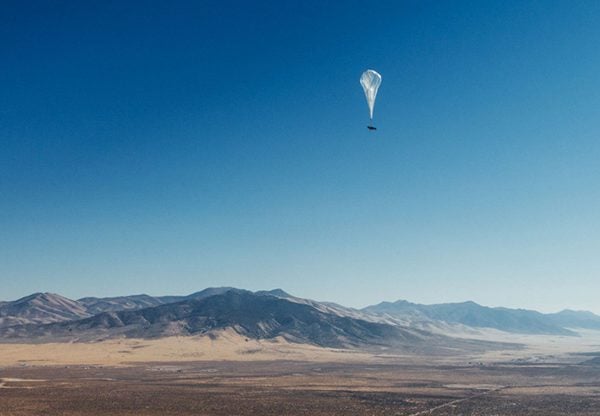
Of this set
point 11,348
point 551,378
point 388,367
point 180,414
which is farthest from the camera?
point 11,348

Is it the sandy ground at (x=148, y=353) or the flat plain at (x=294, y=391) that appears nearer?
the flat plain at (x=294, y=391)

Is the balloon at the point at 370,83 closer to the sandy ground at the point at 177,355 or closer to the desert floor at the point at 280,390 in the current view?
the desert floor at the point at 280,390

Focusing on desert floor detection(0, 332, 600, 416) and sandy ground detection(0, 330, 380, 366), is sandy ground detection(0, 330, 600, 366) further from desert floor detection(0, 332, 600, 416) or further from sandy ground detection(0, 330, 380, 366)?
desert floor detection(0, 332, 600, 416)

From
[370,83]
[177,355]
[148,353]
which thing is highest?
[370,83]

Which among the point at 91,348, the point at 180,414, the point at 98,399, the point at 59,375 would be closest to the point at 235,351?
the point at 91,348

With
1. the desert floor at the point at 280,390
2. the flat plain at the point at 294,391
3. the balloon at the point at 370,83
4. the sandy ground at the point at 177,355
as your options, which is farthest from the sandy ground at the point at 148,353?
the balloon at the point at 370,83

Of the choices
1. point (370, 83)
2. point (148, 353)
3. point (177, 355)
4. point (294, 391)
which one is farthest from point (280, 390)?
point (148, 353)

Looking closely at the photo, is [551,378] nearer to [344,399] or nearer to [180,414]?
[344,399]

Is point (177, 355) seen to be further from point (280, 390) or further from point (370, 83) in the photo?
point (370, 83)

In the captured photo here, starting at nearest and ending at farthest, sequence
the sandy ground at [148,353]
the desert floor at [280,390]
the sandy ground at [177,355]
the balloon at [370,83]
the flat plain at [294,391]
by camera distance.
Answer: the balloon at [370,83], the flat plain at [294,391], the desert floor at [280,390], the sandy ground at [148,353], the sandy ground at [177,355]
